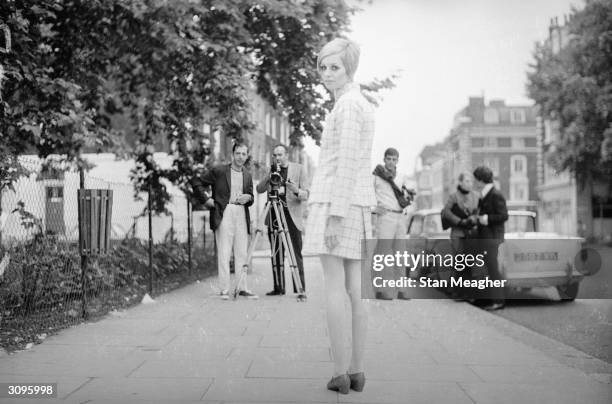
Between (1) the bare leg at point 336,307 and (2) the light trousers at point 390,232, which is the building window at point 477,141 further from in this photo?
(1) the bare leg at point 336,307

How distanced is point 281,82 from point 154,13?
4383 millimetres

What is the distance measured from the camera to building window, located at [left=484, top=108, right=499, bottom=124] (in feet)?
250

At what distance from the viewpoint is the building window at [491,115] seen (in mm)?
76312

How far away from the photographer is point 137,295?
8.98 meters

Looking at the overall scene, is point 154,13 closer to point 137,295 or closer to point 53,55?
point 53,55

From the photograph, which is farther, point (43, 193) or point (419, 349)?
point (43, 193)

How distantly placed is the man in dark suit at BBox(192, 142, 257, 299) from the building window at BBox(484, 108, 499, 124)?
71218 mm

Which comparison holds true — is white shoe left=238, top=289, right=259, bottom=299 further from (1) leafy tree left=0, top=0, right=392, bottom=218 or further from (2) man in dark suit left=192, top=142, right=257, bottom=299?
(1) leafy tree left=0, top=0, right=392, bottom=218

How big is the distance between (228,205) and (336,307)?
5005 millimetres

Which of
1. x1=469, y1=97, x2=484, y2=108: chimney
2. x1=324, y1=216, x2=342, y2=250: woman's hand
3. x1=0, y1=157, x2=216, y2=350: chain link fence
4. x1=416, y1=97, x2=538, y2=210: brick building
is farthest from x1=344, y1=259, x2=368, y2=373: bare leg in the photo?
x1=469, y1=97, x2=484, y2=108: chimney

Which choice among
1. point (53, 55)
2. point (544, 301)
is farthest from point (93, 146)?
point (544, 301)

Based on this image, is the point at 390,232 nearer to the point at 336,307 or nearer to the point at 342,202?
the point at 336,307

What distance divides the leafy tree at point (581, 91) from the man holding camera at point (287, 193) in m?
22.0

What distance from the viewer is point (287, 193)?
862 centimetres
